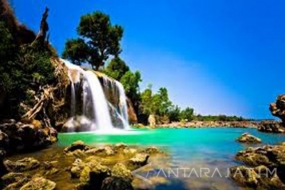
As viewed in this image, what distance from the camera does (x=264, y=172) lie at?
8.14 m

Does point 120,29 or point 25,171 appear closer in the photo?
point 25,171

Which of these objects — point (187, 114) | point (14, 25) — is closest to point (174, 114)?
point (187, 114)

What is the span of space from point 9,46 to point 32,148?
555cm

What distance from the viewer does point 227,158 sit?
11.9m

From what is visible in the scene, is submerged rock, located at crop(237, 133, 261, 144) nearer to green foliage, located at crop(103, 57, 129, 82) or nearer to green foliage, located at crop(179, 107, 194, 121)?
green foliage, located at crop(103, 57, 129, 82)

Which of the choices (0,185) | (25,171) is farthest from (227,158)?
(0,185)

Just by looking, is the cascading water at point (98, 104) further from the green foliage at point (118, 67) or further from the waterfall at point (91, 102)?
the green foliage at point (118, 67)

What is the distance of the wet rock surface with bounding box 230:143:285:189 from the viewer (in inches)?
287

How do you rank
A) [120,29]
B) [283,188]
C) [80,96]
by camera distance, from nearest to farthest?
[283,188] < [80,96] < [120,29]

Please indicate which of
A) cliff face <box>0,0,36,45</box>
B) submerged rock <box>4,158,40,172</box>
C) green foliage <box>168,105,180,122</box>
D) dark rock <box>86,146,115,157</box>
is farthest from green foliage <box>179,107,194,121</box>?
submerged rock <box>4,158,40,172</box>

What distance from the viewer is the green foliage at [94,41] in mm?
55500

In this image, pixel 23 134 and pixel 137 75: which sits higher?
pixel 137 75

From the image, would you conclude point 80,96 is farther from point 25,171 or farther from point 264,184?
point 264,184

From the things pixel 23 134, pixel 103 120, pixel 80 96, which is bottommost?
pixel 23 134
